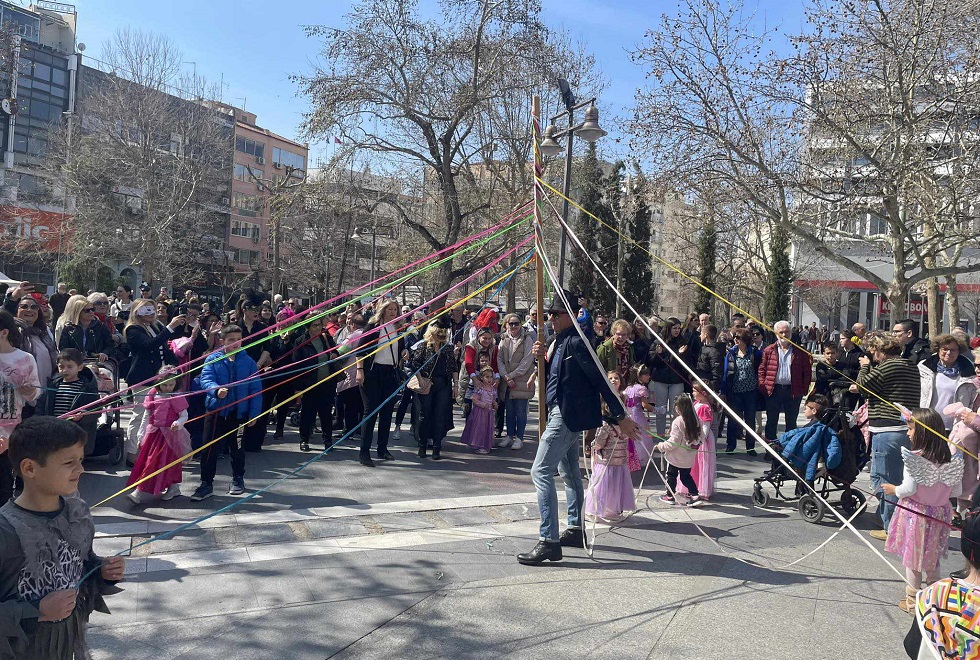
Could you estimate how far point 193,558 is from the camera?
5465 mm

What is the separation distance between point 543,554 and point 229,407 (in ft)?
10.8

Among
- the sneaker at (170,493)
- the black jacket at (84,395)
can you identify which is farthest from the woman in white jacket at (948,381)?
the black jacket at (84,395)

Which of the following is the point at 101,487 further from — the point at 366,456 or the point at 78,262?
the point at 78,262

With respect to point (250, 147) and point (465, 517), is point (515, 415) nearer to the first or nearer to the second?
point (465, 517)

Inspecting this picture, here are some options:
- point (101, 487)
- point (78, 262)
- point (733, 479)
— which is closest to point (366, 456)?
point (101, 487)

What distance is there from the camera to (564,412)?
5.67 m

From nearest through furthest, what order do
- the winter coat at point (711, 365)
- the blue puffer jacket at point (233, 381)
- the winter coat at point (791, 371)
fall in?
1. the blue puffer jacket at point (233, 381)
2. the winter coat at point (791, 371)
3. the winter coat at point (711, 365)

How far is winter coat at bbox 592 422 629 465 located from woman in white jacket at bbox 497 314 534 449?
3.35m

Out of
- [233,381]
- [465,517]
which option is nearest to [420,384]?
[233,381]

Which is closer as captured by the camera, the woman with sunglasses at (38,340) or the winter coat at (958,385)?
the winter coat at (958,385)

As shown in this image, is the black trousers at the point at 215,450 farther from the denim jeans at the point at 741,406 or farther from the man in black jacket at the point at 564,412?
the denim jeans at the point at 741,406

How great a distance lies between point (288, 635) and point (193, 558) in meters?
1.58

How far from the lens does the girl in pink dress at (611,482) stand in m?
6.77

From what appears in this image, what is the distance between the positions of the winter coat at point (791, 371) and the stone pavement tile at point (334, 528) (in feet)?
21.8
